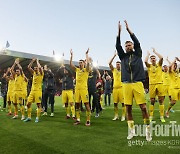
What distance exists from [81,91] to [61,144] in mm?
3006

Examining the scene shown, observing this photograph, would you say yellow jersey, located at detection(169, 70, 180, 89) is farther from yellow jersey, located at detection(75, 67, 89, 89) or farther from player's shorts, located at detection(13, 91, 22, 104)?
player's shorts, located at detection(13, 91, 22, 104)

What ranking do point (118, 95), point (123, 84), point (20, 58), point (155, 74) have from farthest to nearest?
point (20, 58)
point (118, 95)
point (155, 74)
point (123, 84)

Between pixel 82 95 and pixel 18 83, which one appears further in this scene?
pixel 18 83

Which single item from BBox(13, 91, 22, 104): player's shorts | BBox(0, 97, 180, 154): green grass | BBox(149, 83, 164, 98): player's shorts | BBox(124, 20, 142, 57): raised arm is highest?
BBox(124, 20, 142, 57): raised arm

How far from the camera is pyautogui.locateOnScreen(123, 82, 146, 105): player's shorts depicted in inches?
212

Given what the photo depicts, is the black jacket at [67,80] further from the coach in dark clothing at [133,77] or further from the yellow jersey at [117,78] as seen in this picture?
the coach in dark clothing at [133,77]

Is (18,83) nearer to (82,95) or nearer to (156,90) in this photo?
(82,95)

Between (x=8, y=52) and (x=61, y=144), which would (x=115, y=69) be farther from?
(x=8, y=52)

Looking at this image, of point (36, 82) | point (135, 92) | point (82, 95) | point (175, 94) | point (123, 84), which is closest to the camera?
point (135, 92)

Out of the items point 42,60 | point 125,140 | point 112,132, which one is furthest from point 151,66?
point 42,60

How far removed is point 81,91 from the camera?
7.87 m

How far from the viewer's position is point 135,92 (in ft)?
17.9

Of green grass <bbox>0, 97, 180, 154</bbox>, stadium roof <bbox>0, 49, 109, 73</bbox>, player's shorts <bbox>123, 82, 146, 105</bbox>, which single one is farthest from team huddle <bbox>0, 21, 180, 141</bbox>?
stadium roof <bbox>0, 49, 109, 73</bbox>

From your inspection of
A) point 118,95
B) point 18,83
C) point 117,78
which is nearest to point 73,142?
point 118,95
